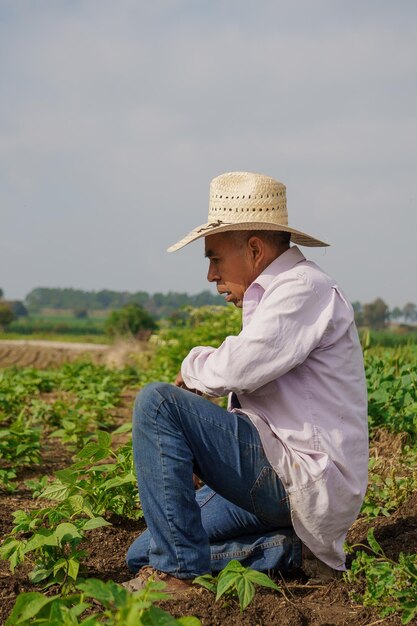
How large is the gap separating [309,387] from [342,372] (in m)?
0.13

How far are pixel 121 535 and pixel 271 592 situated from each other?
950mm

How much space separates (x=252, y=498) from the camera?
2.75m

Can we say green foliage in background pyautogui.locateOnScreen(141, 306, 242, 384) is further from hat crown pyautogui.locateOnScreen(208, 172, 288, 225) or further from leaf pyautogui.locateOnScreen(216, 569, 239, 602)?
leaf pyautogui.locateOnScreen(216, 569, 239, 602)

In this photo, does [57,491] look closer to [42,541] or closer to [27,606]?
[42,541]

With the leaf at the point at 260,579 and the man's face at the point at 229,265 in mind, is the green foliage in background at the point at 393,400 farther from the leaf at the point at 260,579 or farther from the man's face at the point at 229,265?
the leaf at the point at 260,579

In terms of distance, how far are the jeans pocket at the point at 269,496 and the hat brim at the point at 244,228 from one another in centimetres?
82

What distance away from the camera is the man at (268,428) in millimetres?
2621

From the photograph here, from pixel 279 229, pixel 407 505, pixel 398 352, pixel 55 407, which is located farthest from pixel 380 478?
pixel 55 407

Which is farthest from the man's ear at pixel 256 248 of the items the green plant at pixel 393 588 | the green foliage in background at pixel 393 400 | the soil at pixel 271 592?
the green foliage in background at pixel 393 400

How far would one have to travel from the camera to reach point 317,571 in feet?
9.50

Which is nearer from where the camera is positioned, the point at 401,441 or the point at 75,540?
the point at 75,540

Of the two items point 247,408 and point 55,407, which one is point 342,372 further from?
point 55,407

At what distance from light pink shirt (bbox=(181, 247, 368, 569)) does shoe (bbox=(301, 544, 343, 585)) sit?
0.28 ft

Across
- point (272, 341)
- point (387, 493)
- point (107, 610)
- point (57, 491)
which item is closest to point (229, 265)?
point (272, 341)
